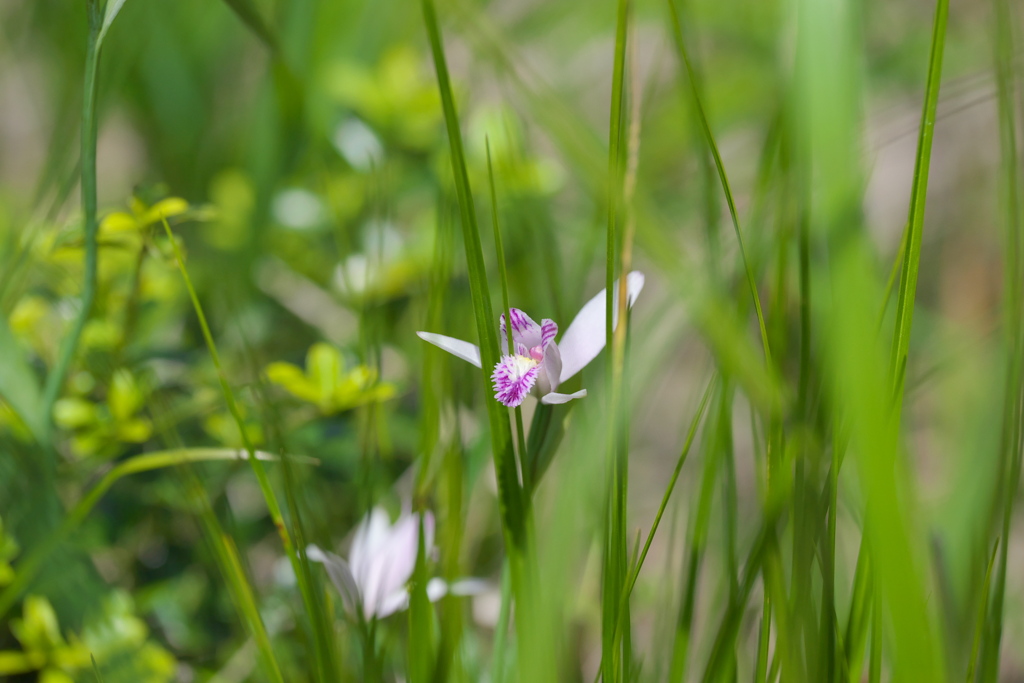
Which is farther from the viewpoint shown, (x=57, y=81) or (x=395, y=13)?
(x=395, y=13)

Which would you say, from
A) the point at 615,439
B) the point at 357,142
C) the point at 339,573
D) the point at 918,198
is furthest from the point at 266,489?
the point at 357,142

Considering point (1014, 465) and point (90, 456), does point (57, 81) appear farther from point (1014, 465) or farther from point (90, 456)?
point (1014, 465)

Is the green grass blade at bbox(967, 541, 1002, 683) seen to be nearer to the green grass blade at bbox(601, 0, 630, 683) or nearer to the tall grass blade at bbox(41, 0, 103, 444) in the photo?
the green grass blade at bbox(601, 0, 630, 683)

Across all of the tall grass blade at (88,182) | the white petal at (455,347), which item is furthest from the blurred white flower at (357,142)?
the white petal at (455,347)

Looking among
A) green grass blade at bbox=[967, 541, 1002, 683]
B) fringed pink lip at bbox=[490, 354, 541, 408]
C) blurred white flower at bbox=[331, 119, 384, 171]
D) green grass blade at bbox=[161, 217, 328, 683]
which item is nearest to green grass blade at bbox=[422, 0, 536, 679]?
fringed pink lip at bbox=[490, 354, 541, 408]

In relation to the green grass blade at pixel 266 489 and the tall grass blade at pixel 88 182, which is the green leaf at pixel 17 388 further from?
the green grass blade at pixel 266 489

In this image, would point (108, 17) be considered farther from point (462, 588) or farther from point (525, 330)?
point (462, 588)

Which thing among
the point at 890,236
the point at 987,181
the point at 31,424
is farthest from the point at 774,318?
the point at 987,181
